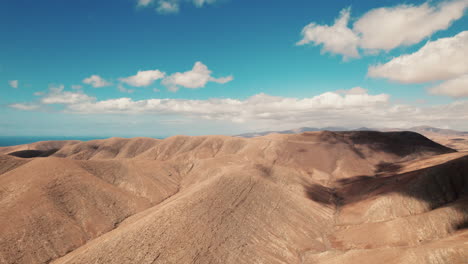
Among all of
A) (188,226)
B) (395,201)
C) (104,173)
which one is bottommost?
(395,201)

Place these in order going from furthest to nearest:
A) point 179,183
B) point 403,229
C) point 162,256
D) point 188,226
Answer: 1. point 179,183
2. point 403,229
3. point 188,226
4. point 162,256

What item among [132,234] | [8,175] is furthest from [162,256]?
[8,175]

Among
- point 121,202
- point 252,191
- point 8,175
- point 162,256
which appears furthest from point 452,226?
point 8,175

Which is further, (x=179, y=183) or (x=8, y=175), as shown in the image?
(x=179, y=183)

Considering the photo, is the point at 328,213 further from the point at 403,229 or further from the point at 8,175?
the point at 8,175

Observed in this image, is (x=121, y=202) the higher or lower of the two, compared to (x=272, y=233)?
higher

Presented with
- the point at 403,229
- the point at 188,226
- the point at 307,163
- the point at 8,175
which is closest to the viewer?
the point at 188,226
